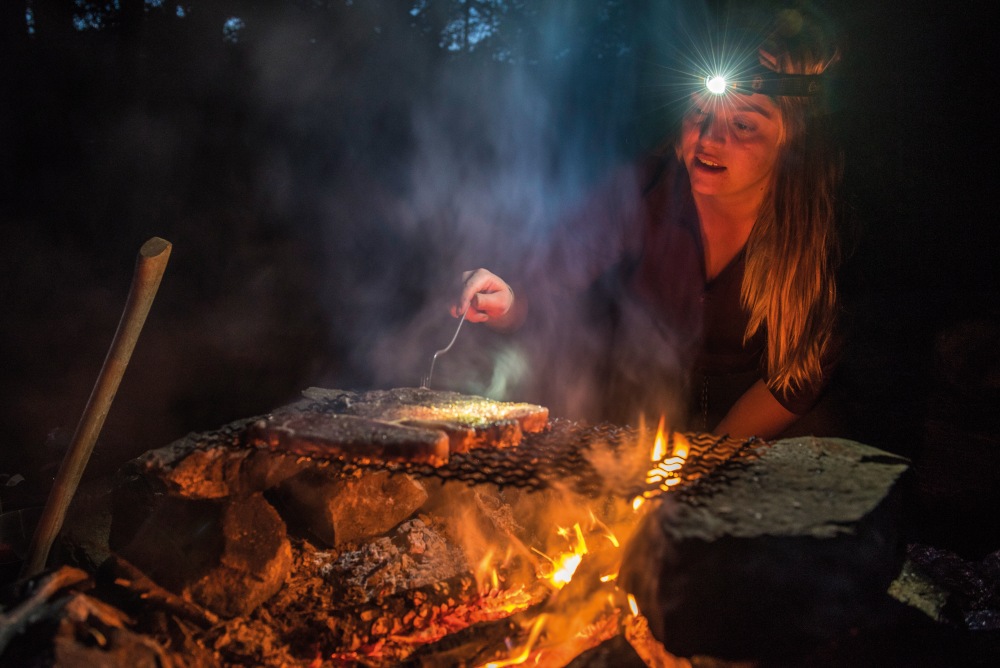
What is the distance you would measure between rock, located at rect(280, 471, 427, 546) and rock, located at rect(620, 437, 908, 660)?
129cm

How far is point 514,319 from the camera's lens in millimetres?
4133

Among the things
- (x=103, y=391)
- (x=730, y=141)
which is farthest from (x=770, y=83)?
(x=103, y=391)

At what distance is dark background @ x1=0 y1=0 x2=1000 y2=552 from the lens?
13.1 feet

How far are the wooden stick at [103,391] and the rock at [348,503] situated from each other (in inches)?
33.2

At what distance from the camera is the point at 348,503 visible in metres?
2.71

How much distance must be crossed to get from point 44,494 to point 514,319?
3.46m

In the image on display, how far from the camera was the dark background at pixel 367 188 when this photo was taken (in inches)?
157

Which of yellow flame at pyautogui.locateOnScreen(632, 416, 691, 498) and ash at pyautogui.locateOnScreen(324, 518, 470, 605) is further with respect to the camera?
ash at pyautogui.locateOnScreen(324, 518, 470, 605)

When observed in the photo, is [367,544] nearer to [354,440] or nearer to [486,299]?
[354,440]

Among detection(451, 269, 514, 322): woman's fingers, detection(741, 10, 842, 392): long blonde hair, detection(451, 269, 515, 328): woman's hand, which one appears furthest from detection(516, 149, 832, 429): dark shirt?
detection(451, 269, 514, 322): woman's fingers

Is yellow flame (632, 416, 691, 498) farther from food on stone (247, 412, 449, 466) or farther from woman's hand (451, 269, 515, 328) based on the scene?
woman's hand (451, 269, 515, 328)

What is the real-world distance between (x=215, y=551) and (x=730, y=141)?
11.5ft

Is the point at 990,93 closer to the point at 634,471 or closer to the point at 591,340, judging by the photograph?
the point at 591,340

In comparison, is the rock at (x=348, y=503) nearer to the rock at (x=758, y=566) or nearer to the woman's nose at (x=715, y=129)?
the rock at (x=758, y=566)
